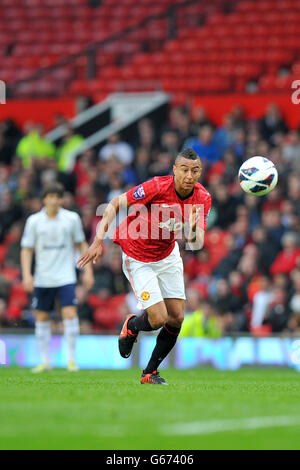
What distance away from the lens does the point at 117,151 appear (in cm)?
2094

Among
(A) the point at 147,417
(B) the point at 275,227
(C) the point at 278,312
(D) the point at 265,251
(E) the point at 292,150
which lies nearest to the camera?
(A) the point at 147,417

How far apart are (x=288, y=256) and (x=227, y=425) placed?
35.2 ft

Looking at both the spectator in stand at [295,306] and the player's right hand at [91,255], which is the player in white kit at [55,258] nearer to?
the player's right hand at [91,255]

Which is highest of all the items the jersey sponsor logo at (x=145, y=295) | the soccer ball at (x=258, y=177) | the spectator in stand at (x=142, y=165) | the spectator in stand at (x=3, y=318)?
the spectator in stand at (x=142, y=165)

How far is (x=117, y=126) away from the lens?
22.8m

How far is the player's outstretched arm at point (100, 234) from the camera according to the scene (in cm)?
836

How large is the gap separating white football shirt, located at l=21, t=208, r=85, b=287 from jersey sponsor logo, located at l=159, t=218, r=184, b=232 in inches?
140

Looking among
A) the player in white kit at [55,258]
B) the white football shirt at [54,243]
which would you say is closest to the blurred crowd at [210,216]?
the player in white kit at [55,258]

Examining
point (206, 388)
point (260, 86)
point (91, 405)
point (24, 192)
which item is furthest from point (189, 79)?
point (91, 405)

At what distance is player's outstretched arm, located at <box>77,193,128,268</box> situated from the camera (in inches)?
329

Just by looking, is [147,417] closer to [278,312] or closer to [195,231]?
[195,231]

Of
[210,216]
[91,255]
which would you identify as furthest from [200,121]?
[91,255]

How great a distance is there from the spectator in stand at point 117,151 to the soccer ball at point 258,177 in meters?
11.0
